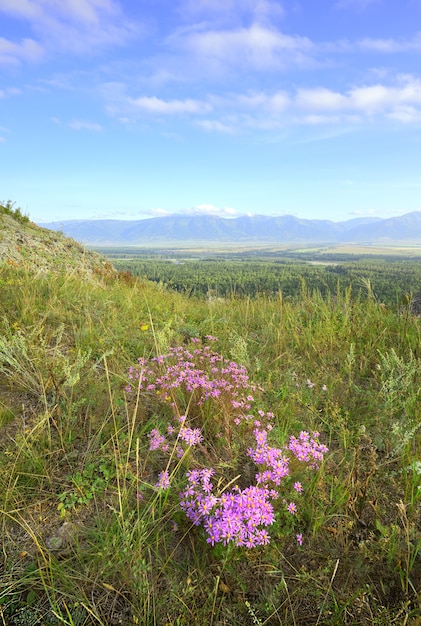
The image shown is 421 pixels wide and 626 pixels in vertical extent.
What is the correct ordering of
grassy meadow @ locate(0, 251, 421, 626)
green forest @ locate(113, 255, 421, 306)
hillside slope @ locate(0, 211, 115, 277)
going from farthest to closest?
1. hillside slope @ locate(0, 211, 115, 277)
2. green forest @ locate(113, 255, 421, 306)
3. grassy meadow @ locate(0, 251, 421, 626)

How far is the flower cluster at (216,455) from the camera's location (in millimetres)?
1593

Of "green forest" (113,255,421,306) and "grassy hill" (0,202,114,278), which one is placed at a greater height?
"grassy hill" (0,202,114,278)

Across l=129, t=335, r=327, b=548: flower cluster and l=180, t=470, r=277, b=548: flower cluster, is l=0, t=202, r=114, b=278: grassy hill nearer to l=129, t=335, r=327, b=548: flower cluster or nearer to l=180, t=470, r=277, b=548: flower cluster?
l=129, t=335, r=327, b=548: flower cluster

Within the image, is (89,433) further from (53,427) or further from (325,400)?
(325,400)

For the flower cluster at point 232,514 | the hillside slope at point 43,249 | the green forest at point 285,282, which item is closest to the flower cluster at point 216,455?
the flower cluster at point 232,514

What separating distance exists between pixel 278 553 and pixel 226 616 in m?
0.37

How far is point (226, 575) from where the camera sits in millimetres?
1628

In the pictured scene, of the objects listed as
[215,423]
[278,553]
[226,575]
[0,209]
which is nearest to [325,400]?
[215,423]

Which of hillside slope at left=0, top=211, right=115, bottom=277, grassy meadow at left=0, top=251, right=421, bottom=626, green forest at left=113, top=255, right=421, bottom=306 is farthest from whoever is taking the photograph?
hillside slope at left=0, top=211, right=115, bottom=277

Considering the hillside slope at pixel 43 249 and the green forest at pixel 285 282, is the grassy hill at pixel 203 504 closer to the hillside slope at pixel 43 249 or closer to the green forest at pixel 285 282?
the green forest at pixel 285 282

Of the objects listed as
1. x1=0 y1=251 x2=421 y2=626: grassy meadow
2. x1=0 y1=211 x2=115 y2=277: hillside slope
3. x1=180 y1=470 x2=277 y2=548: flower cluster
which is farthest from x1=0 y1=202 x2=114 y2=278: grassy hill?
x1=180 y1=470 x2=277 y2=548: flower cluster

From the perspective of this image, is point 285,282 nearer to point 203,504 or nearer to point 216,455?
point 216,455

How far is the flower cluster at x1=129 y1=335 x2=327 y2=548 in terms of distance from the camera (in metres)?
1.59

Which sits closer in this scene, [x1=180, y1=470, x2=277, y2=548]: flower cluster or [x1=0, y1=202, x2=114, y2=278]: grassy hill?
[x1=180, y1=470, x2=277, y2=548]: flower cluster
